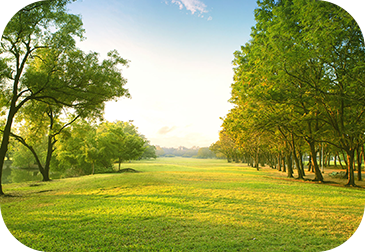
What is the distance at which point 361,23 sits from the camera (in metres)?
9.29

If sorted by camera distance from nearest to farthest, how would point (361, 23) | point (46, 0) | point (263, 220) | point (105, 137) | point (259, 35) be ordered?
point (263, 220) < point (361, 23) < point (46, 0) < point (259, 35) < point (105, 137)

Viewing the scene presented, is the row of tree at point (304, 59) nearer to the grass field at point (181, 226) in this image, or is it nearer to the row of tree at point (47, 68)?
the grass field at point (181, 226)

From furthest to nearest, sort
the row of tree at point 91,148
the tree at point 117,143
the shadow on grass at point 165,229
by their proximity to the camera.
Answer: the tree at point 117,143 → the row of tree at point 91,148 → the shadow on grass at point 165,229

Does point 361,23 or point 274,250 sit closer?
point 274,250

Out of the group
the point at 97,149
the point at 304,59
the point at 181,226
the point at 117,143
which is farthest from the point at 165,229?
the point at 117,143

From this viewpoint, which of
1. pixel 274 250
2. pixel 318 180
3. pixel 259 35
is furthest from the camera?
pixel 318 180

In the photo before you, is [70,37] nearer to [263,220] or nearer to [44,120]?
[44,120]

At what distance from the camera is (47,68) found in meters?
13.2

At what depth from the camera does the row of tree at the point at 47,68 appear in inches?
439

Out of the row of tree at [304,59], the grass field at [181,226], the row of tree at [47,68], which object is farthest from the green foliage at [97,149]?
the row of tree at [304,59]

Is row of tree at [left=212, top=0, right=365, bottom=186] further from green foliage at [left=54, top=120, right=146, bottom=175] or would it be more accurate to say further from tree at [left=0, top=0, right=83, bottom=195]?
green foliage at [left=54, top=120, right=146, bottom=175]

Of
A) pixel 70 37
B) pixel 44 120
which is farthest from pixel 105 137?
pixel 70 37

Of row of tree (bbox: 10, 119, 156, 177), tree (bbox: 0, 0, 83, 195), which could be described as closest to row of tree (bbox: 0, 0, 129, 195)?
tree (bbox: 0, 0, 83, 195)

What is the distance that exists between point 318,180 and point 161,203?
1630 cm
